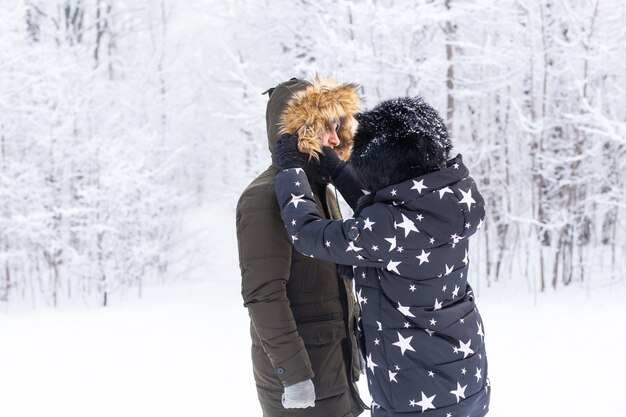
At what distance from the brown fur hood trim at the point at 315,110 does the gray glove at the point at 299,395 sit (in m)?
0.78

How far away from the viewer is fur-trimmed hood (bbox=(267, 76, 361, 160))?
202 centimetres

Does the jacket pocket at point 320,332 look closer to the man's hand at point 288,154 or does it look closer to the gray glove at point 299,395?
the gray glove at point 299,395

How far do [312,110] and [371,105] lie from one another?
5929mm

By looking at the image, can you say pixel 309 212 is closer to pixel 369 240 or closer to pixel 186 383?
pixel 369 240

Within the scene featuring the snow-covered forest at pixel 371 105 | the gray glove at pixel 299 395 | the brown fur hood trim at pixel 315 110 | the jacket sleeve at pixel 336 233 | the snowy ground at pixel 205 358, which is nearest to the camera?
the jacket sleeve at pixel 336 233

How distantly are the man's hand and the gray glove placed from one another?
28.6 inches

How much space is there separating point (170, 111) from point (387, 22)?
8.90m

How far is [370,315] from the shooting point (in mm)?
1889

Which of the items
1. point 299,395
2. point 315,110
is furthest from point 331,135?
point 299,395

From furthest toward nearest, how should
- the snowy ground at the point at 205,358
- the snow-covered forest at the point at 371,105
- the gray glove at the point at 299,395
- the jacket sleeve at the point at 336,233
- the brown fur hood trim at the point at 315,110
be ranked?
the snow-covered forest at the point at 371,105, the snowy ground at the point at 205,358, the brown fur hood trim at the point at 315,110, the gray glove at the point at 299,395, the jacket sleeve at the point at 336,233

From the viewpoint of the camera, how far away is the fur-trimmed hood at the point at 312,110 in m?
2.02

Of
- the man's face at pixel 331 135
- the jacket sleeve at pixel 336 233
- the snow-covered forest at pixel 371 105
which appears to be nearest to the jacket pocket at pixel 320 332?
the jacket sleeve at pixel 336 233

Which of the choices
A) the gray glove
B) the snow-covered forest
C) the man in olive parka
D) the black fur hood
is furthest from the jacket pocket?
the snow-covered forest

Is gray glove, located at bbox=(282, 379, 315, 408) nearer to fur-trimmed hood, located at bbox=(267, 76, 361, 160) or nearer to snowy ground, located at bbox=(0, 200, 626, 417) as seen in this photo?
fur-trimmed hood, located at bbox=(267, 76, 361, 160)
